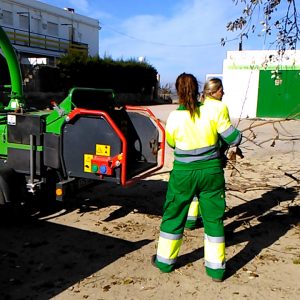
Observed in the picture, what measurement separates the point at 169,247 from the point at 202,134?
1.07 m

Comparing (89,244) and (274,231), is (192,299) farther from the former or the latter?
(274,231)

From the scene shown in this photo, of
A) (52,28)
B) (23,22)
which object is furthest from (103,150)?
(52,28)

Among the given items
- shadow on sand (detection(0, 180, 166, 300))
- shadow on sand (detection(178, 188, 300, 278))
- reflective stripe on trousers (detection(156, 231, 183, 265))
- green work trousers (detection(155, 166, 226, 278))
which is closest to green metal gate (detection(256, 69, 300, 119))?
shadow on sand (detection(178, 188, 300, 278))

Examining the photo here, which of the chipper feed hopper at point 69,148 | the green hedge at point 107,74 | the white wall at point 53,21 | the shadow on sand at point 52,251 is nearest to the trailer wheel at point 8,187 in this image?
the chipper feed hopper at point 69,148

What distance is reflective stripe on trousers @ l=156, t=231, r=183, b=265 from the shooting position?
4188 mm

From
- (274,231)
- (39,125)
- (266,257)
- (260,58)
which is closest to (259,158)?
(274,231)

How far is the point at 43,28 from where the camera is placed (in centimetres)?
4009

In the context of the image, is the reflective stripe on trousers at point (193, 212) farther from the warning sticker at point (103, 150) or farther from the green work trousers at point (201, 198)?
the warning sticker at point (103, 150)

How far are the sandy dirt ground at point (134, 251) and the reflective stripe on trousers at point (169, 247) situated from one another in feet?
0.48

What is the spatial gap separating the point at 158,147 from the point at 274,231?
173 cm

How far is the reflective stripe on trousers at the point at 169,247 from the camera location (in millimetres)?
4188

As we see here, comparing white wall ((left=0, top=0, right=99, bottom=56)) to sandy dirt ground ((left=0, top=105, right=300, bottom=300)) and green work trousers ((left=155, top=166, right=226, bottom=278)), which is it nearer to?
sandy dirt ground ((left=0, top=105, right=300, bottom=300))

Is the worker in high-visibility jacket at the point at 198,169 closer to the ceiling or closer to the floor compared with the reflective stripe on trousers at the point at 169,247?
closer to the ceiling

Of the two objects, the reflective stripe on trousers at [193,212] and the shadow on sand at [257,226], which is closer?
the shadow on sand at [257,226]
